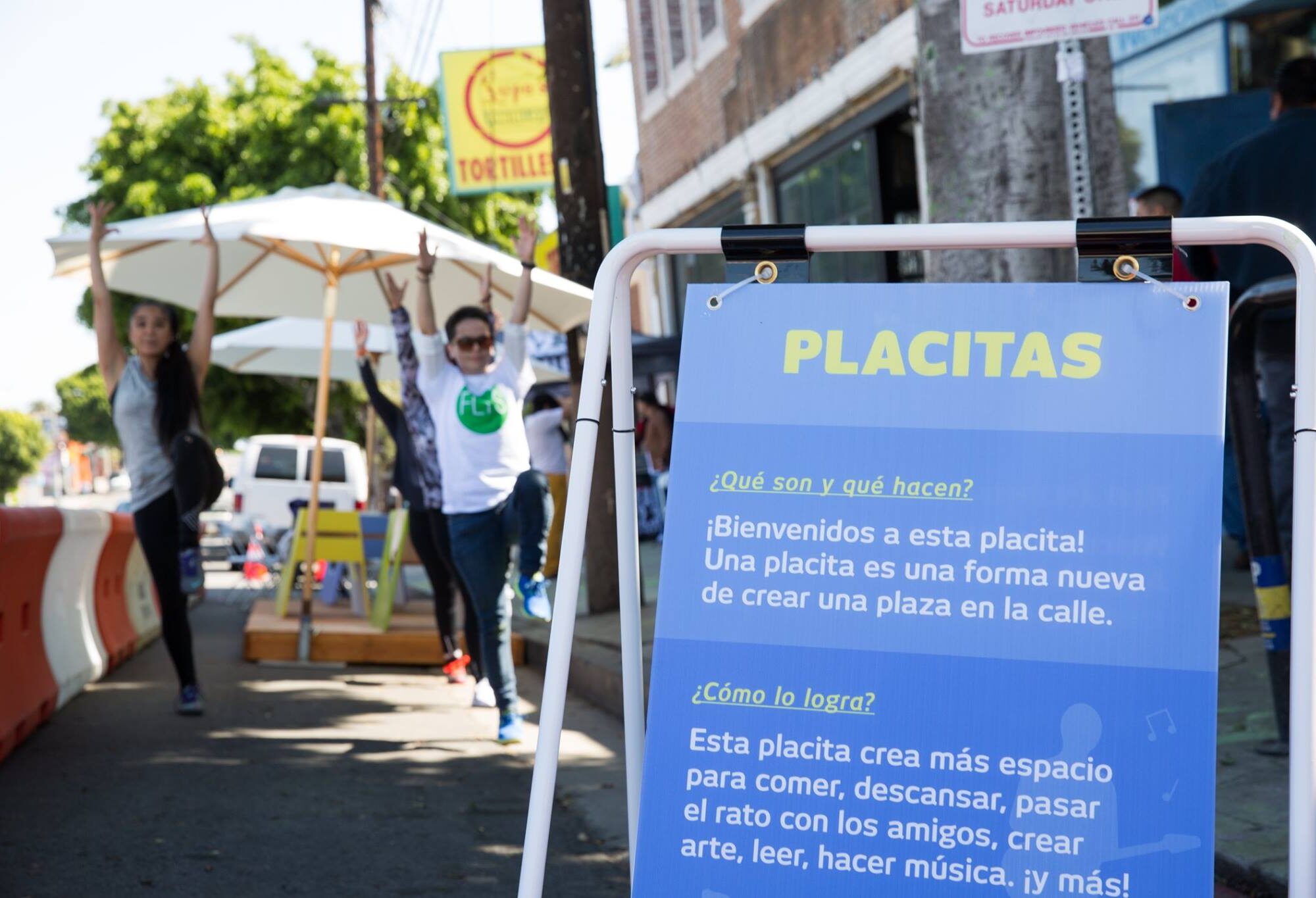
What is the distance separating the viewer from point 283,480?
25.2m

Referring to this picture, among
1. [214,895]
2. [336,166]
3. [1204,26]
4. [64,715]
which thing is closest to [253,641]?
[64,715]

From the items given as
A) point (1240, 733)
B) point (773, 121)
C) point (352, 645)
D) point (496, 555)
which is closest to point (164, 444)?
point (496, 555)

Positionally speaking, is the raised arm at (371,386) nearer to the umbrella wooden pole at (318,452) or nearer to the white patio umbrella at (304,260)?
the white patio umbrella at (304,260)

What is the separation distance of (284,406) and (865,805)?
3378cm

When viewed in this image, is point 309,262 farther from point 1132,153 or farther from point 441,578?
point 1132,153

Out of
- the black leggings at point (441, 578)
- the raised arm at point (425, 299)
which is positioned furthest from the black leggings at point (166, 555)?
the raised arm at point (425, 299)

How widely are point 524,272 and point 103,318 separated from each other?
6.37 ft

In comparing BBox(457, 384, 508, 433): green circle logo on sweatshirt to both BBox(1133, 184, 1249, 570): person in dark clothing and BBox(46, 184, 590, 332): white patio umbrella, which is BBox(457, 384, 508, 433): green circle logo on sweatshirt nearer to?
BBox(46, 184, 590, 332): white patio umbrella

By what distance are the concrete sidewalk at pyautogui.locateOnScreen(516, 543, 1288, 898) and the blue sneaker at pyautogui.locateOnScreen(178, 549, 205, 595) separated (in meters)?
1.86

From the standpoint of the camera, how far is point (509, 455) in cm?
696

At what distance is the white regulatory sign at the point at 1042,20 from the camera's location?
468 centimetres

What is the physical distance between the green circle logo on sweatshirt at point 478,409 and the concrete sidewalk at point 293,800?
4.54 feet

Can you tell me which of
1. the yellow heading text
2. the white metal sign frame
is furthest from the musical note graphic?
the yellow heading text

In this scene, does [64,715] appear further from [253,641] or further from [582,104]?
[582,104]
